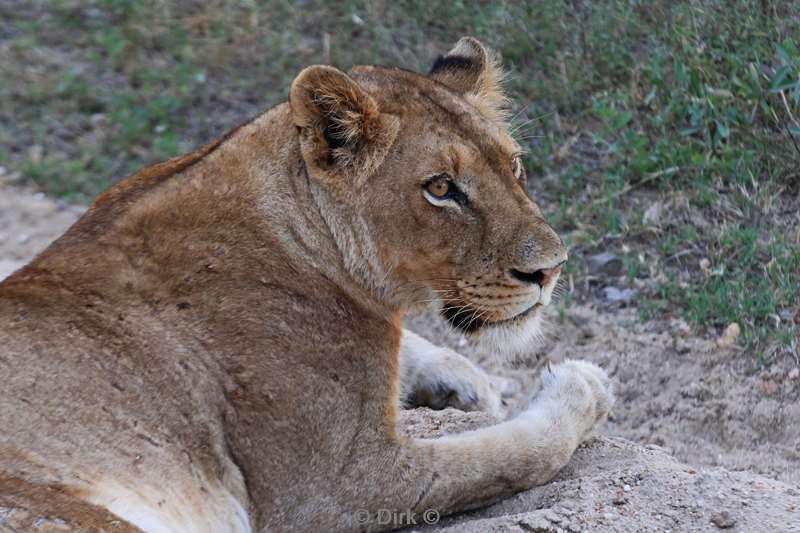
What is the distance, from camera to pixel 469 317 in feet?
13.8

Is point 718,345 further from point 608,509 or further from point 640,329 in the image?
point 608,509

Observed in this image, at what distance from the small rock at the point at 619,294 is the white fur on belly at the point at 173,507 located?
2978mm

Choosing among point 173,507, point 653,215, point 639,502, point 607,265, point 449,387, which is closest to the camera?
point 173,507

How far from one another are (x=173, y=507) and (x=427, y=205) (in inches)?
53.3

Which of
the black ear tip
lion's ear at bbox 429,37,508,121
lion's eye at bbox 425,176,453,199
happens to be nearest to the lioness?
lion's eye at bbox 425,176,453,199

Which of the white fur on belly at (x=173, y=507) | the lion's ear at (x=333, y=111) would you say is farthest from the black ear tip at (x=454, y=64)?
the white fur on belly at (x=173, y=507)

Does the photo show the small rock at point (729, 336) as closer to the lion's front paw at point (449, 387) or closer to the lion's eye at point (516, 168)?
the lion's front paw at point (449, 387)

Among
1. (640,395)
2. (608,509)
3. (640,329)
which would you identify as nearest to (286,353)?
(608,509)

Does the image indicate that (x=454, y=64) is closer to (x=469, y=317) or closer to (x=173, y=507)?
(x=469, y=317)

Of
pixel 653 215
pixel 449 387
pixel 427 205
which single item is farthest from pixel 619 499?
pixel 653 215

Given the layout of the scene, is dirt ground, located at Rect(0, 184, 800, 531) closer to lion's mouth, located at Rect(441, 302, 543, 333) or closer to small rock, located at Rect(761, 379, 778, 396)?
small rock, located at Rect(761, 379, 778, 396)

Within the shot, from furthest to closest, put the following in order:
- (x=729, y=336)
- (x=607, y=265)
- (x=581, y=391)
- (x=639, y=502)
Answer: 1. (x=607, y=265)
2. (x=729, y=336)
3. (x=581, y=391)
4. (x=639, y=502)

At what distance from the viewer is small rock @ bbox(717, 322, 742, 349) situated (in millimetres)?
5668

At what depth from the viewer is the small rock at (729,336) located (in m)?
5.67
